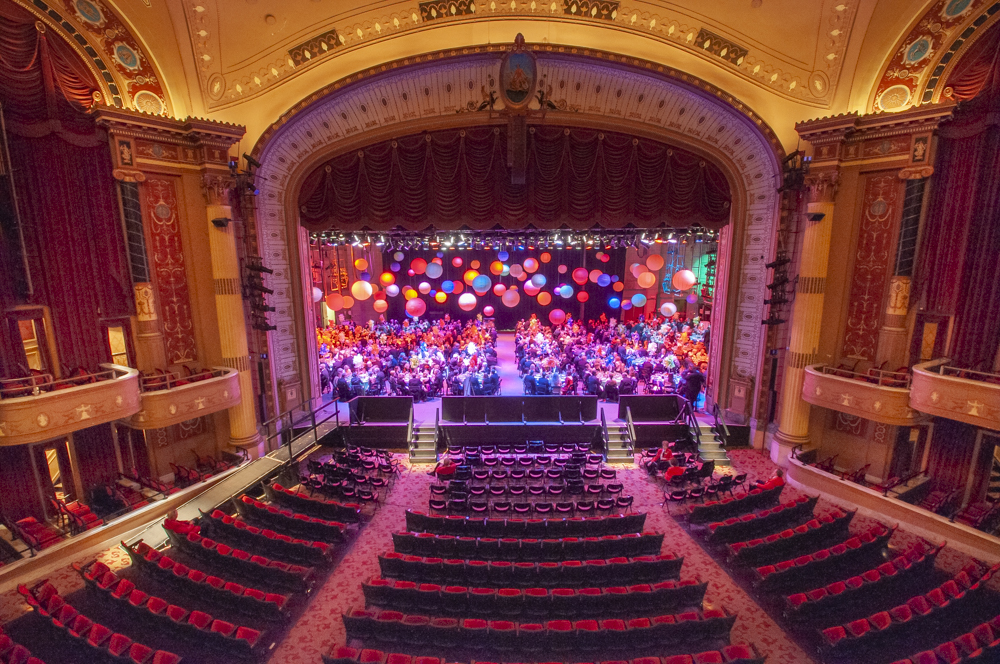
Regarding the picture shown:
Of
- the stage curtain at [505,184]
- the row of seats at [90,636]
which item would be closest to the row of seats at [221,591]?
the row of seats at [90,636]

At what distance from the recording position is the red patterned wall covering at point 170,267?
→ 1084 cm

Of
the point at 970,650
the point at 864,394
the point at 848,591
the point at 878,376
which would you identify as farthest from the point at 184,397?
the point at 878,376

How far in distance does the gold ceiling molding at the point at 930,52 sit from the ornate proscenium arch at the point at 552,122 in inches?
96.0

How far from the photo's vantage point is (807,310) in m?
11.5

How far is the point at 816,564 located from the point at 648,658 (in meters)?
3.90

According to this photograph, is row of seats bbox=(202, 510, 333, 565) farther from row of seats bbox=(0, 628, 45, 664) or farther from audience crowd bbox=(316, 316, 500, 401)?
audience crowd bbox=(316, 316, 500, 401)

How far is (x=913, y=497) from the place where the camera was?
10.1 metres

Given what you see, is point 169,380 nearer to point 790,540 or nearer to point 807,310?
point 790,540

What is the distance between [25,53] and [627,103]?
13327mm

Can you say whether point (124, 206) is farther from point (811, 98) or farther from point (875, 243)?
point (875, 243)

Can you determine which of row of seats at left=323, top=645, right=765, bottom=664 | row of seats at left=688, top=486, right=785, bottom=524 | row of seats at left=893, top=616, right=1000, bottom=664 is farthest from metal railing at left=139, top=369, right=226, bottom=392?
row of seats at left=893, top=616, right=1000, bottom=664

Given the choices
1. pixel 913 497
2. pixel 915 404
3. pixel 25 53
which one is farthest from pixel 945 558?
pixel 25 53

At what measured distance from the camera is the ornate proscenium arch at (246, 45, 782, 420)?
12.3 meters

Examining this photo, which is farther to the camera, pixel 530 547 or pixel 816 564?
pixel 530 547
